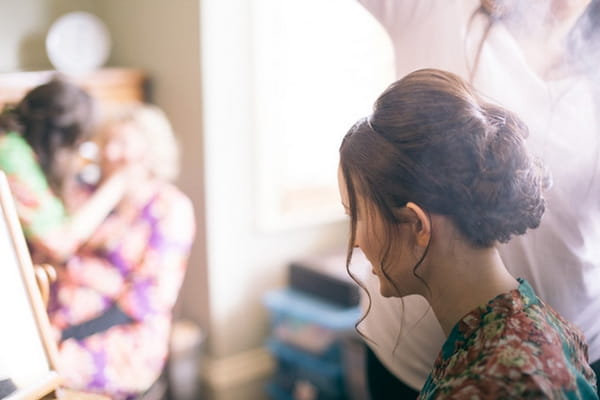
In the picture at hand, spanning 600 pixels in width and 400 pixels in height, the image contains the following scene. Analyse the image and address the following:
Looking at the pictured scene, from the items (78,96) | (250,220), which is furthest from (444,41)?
(250,220)

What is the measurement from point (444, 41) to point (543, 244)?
365mm

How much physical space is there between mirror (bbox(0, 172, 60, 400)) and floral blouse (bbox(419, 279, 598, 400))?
1.64ft

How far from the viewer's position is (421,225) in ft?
2.66

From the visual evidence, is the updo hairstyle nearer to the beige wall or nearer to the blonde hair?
the blonde hair

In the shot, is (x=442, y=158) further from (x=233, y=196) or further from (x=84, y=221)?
(x=233, y=196)

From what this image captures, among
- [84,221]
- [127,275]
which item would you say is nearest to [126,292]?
[127,275]

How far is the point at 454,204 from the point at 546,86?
13.1 inches

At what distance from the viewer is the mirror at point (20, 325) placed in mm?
802

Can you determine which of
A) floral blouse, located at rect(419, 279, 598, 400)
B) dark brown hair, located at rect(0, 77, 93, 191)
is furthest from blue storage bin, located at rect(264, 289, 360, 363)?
floral blouse, located at rect(419, 279, 598, 400)

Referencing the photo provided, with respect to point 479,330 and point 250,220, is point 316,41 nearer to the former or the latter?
point 250,220

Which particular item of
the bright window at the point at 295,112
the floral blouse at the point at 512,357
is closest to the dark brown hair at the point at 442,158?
the floral blouse at the point at 512,357

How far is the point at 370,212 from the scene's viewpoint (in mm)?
830

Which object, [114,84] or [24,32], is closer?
[24,32]

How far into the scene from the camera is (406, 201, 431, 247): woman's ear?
0.80 meters
